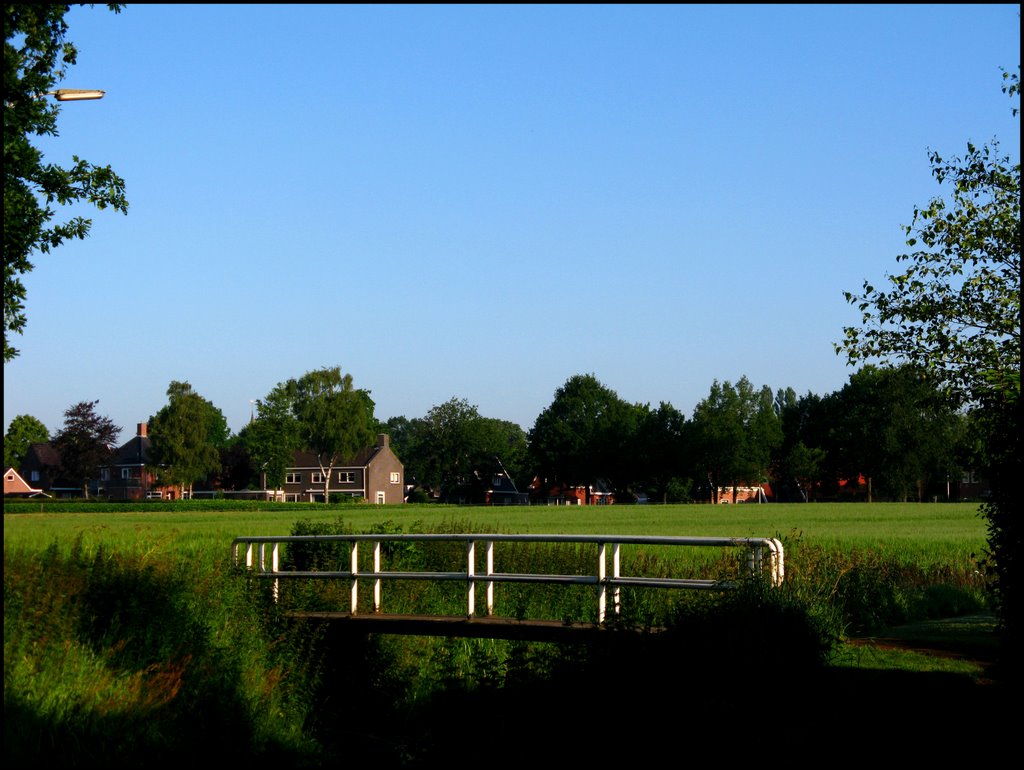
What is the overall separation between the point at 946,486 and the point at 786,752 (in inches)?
5277

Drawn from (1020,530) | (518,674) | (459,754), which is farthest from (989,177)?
(459,754)

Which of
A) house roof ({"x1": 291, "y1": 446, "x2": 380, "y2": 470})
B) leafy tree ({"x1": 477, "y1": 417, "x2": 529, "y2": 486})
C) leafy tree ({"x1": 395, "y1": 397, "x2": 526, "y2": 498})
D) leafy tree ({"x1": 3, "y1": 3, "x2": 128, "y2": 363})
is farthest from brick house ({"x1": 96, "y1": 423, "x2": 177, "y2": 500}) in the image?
leafy tree ({"x1": 3, "y1": 3, "x2": 128, "y2": 363})

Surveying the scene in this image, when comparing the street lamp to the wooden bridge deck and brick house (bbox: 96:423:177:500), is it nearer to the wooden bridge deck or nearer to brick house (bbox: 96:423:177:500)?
the wooden bridge deck

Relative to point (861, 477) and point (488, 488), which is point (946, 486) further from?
point (488, 488)

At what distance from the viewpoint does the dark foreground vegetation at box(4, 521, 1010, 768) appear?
1222 centimetres

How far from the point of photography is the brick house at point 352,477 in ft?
460

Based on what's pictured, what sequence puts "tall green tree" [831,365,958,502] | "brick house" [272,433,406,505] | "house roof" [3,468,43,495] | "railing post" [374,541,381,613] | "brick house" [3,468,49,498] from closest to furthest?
"railing post" [374,541,381,613]
"tall green tree" [831,365,958,502]
"brick house" [3,468,49,498]
"house roof" [3,468,43,495]
"brick house" [272,433,406,505]

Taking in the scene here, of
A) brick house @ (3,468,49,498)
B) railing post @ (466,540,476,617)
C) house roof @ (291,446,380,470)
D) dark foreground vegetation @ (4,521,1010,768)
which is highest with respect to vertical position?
house roof @ (291,446,380,470)

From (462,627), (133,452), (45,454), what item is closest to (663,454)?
(133,452)

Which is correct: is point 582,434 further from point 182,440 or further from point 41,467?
point 41,467

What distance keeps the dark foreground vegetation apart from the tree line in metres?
101

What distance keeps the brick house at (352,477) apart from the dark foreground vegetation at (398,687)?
12066 centimetres

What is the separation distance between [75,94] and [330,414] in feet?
377

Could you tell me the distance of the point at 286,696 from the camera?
1744 centimetres
